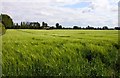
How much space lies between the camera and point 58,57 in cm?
1258

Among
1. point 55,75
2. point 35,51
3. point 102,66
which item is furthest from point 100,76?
point 35,51

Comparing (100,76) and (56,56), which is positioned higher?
(56,56)

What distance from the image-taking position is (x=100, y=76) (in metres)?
11.8

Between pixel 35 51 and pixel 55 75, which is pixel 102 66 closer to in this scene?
pixel 55 75

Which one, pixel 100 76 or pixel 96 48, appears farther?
pixel 96 48

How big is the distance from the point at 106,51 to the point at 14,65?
4.42 meters

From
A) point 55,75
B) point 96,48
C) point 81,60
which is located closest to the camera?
point 55,75

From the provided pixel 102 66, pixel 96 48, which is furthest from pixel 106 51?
pixel 102 66

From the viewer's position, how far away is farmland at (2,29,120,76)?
38.8ft

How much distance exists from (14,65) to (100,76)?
3.60 m

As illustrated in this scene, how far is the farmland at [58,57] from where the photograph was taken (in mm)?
11836

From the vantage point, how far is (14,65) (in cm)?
1190

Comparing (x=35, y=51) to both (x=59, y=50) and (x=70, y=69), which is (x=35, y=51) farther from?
(x=70, y=69)

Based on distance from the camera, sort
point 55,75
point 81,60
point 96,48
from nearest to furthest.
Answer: point 55,75 < point 81,60 < point 96,48
